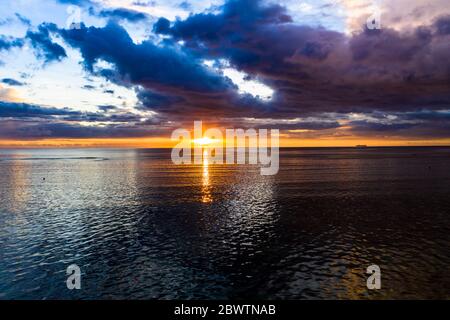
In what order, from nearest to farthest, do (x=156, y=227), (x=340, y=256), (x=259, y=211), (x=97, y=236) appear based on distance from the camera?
(x=340, y=256) < (x=97, y=236) < (x=156, y=227) < (x=259, y=211)

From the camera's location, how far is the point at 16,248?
3859 cm

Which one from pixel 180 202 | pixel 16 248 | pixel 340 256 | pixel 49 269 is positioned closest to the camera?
pixel 49 269

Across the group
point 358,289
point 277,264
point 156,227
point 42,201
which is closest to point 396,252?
point 358,289

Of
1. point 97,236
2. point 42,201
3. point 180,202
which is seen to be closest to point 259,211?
point 180,202

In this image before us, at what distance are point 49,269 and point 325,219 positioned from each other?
39160 mm

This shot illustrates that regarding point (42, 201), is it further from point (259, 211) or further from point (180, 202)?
point (259, 211)

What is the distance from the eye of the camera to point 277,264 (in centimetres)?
3297

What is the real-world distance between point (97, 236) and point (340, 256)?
31.0 m

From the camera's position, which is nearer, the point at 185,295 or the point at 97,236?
the point at 185,295

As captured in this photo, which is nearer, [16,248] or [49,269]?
[49,269]

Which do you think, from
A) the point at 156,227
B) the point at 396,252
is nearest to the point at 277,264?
the point at 396,252
